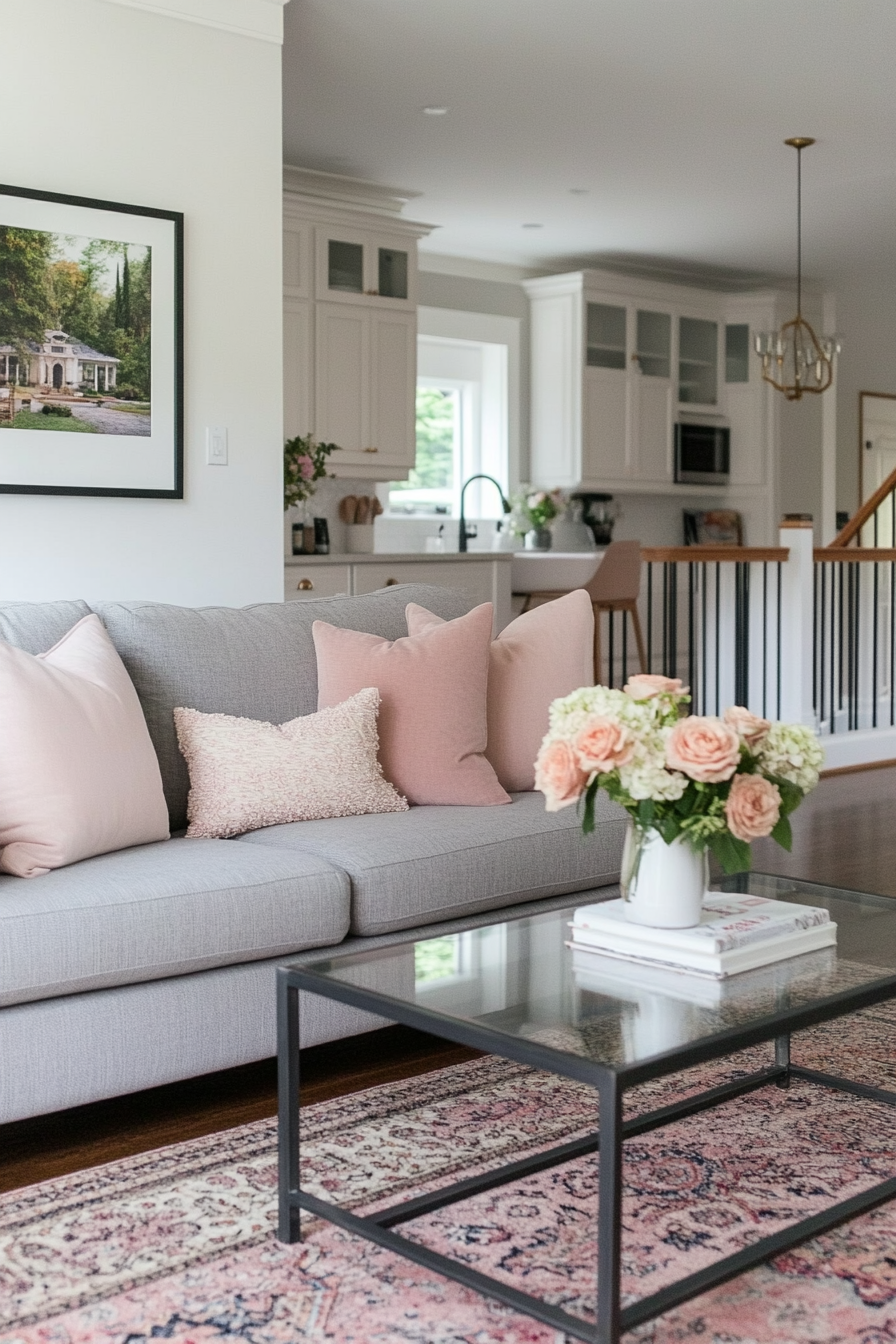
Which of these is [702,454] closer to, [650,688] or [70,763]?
[70,763]

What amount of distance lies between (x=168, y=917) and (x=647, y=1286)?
0.96 m

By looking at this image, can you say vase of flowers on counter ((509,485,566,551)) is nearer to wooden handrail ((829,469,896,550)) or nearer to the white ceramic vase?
wooden handrail ((829,469,896,550))

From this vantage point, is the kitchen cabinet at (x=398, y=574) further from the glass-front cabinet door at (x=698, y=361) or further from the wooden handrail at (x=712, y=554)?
the glass-front cabinet door at (x=698, y=361)

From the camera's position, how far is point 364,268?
722cm

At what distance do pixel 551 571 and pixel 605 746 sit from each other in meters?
6.15

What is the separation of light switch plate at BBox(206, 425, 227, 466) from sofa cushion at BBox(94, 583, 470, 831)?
3.48ft

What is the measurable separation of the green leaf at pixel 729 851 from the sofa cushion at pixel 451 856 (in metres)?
0.82

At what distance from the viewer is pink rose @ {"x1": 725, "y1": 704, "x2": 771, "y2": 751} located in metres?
2.06

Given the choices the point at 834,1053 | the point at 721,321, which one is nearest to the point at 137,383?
the point at 834,1053

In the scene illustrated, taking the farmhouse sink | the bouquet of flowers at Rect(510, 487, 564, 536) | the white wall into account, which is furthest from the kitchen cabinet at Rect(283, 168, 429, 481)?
the white wall

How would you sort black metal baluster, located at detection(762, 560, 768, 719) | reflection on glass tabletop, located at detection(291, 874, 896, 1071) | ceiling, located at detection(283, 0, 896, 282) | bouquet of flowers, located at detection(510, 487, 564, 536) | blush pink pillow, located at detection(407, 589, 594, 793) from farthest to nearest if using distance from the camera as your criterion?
bouquet of flowers, located at detection(510, 487, 564, 536) → black metal baluster, located at detection(762, 560, 768, 719) → ceiling, located at detection(283, 0, 896, 282) → blush pink pillow, located at detection(407, 589, 594, 793) → reflection on glass tabletop, located at detection(291, 874, 896, 1071)

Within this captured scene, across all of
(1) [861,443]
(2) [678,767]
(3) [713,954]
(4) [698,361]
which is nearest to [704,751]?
(2) [678,767]

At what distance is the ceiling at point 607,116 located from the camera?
4844 mm

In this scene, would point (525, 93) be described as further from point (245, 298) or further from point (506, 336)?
point (506, 336)
